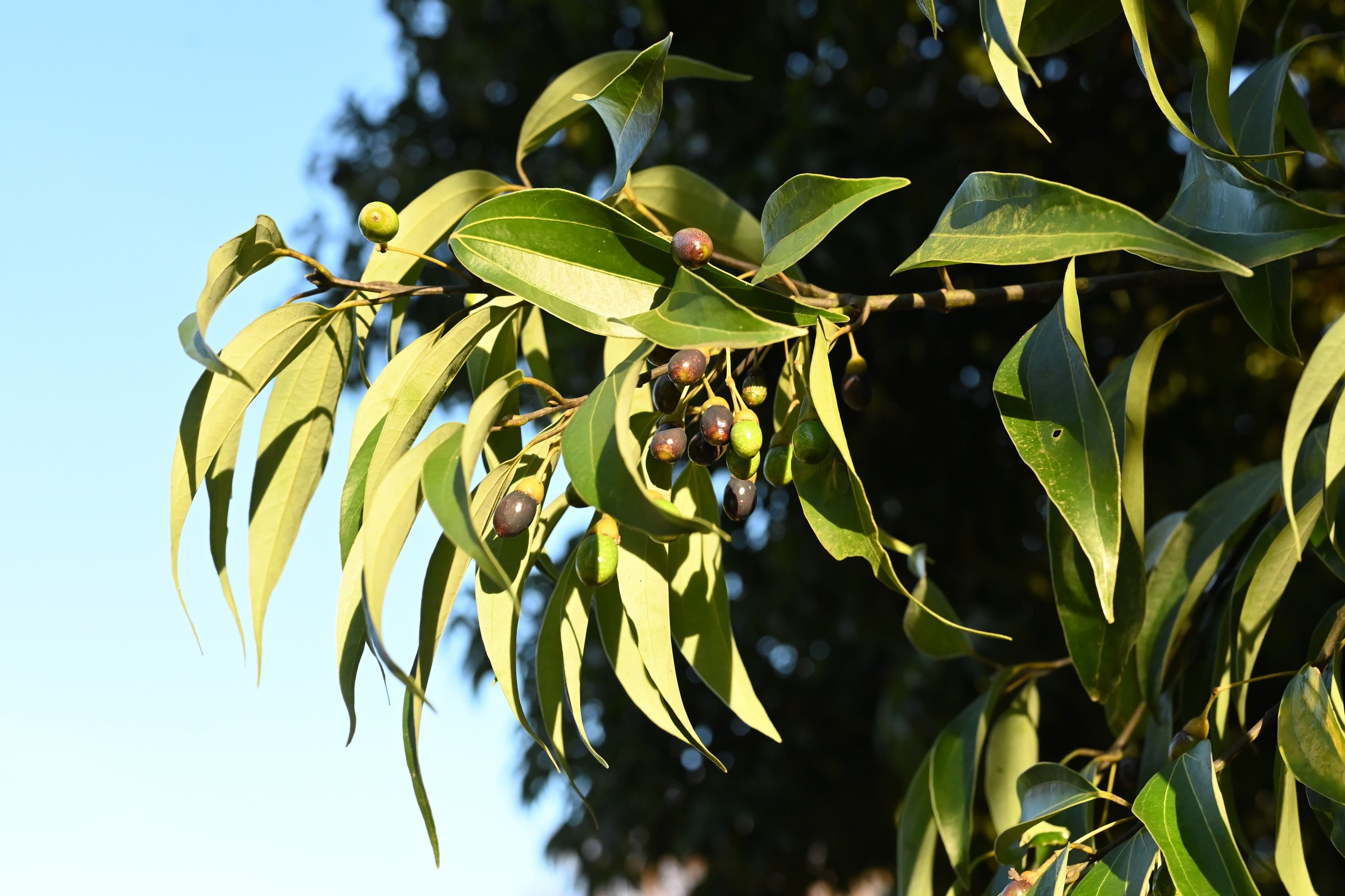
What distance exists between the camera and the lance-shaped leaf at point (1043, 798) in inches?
37.3

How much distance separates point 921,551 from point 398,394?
1.99 feet

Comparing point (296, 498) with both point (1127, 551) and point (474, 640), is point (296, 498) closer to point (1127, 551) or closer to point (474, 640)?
point (1127, 551)

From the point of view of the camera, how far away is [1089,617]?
101 centimetres

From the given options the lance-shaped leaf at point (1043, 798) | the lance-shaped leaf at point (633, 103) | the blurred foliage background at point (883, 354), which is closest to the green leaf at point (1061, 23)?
the lance-shaped leaf at point (633, 103)

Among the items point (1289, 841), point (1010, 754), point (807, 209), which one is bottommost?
point (1010, 754)

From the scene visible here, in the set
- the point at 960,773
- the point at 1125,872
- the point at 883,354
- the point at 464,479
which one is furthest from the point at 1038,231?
the point at 883,354

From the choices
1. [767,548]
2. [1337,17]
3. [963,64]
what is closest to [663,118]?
[963,64]

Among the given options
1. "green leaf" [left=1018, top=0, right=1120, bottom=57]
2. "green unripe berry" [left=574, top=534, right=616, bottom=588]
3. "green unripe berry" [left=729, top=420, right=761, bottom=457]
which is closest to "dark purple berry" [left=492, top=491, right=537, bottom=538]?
"green unripe berry" [left=574, top=534, right=616, bottom=588]

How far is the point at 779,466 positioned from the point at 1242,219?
1.26 feet

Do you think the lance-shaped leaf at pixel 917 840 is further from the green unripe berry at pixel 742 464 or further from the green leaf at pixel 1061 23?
the green leaf at pixel 1061 23

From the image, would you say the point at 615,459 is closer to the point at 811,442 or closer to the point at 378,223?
the point at 811,442

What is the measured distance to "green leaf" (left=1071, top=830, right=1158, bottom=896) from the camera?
0.81 m

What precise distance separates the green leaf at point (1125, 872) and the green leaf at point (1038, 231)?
0.43 meters

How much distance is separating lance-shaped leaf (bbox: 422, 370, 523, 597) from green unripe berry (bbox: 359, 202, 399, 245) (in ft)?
0.99
